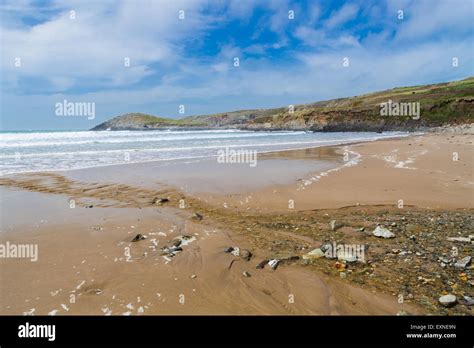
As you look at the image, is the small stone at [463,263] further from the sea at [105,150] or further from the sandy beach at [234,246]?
the sea at [105,150]

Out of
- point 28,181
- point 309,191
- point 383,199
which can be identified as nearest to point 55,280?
point 309,191

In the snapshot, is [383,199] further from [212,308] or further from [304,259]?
[212,308]

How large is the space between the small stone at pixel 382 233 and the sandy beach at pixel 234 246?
0.14 m

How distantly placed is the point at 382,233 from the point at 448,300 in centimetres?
217

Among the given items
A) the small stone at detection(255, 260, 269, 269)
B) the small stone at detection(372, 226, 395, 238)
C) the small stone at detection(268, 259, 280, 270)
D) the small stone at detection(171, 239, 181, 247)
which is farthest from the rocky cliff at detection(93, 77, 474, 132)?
the small stone at detection(171, 239, 181, 247)

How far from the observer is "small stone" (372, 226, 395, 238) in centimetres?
541

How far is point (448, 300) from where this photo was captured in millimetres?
3377

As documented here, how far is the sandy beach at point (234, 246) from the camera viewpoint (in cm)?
357

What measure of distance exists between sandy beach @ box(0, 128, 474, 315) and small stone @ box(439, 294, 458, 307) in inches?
2.4

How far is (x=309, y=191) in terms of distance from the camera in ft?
30.9

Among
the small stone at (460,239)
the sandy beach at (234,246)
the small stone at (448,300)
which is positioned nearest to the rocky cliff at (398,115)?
the sandy beach at (234,246)

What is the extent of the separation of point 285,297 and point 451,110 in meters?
65.9

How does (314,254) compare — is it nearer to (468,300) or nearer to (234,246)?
(234,246)

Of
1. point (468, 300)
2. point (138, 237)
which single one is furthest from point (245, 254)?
point (468, 300)
